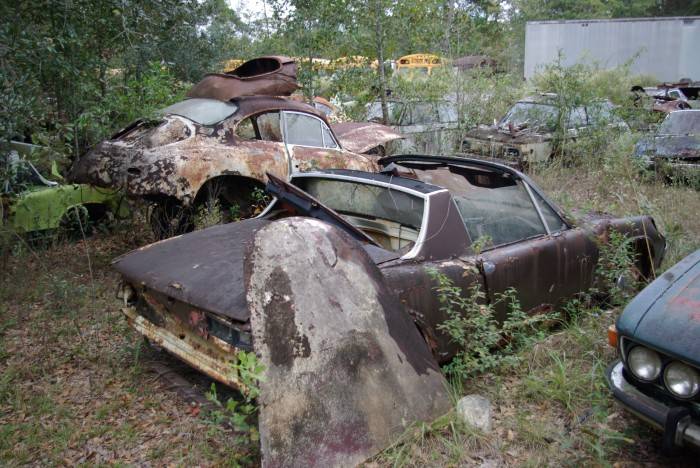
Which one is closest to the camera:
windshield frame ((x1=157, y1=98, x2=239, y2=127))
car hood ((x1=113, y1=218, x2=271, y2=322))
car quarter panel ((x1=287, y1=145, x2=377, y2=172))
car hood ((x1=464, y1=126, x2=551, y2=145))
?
car hood ((x1=113, y1=218, x2=271, y2=322))

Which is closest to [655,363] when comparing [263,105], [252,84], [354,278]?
[354,278]

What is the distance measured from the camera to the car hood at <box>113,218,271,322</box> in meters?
3.19

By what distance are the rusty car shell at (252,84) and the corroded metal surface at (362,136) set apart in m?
1.38

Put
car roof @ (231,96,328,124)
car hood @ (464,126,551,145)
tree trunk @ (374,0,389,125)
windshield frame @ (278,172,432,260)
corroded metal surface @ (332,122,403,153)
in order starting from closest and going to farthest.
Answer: windshield frame @ (278,172,432,260)
car roof @ (231,96,328,124)
corroded metal surface @ (332,122,403,153)
car hood @ (464,126,551,145)
tree trunk @ (374,0,389,125)

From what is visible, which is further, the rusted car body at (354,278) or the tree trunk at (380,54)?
the tree trunk at (380,54)

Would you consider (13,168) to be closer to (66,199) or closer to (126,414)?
(66,199)

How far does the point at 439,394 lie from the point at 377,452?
52 cm

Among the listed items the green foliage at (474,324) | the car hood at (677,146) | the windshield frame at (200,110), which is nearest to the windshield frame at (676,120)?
the car hood at (677,146)

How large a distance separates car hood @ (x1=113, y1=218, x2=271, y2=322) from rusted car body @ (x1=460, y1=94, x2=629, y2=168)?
7.24m

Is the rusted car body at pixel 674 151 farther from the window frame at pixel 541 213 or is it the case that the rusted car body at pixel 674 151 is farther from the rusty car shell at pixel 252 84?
the rusty car shell at pixel 252 84

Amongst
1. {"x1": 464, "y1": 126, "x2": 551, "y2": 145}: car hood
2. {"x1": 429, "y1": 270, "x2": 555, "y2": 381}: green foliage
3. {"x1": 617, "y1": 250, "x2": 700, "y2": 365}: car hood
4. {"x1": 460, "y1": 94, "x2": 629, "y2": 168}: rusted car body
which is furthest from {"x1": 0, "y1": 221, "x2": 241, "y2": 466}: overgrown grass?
{"x1": 464, "y1": 126, "x2": 551, "y2": 145}: car hood

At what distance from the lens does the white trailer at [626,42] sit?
2392 centimetres

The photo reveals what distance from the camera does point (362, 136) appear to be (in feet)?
30.0

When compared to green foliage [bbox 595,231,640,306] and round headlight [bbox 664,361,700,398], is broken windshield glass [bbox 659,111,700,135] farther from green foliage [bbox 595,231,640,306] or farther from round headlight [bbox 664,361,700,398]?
round headlight [bbox 664,361,700,398]
